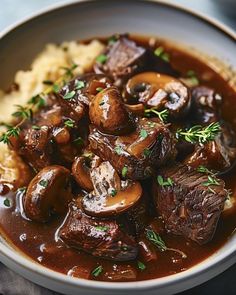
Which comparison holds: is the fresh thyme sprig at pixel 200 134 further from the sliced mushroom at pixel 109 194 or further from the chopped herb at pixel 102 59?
the chopped herb at pixel 102 59

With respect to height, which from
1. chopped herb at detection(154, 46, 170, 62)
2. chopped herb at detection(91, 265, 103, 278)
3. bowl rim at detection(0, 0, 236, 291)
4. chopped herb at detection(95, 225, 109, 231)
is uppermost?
chopped herb at detection(154, 46, 170, 62)

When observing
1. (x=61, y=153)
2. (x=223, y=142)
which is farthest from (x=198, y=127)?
(x=61, y=153)

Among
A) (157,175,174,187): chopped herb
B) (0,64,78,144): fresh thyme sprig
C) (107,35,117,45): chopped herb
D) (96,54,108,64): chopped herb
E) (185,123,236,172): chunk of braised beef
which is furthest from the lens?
(107,35,117,45): chopped herb

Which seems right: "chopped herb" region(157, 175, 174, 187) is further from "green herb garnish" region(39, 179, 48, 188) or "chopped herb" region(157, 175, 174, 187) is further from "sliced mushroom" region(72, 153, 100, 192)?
"green herb garnish" region(39, 179, 48, 188)

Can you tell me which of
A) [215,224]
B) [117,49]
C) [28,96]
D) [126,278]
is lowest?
[126,278]

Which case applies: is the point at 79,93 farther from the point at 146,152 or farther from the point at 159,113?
the point at 146,152

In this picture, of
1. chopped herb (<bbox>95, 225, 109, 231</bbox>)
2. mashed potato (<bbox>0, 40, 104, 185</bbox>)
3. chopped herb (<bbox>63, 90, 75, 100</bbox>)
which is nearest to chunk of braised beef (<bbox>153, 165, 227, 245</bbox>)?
chopped herb (<bbox>95, 225, 109, 231</bbox>)

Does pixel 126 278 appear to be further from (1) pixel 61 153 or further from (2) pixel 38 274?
(1) pixel 61 153
